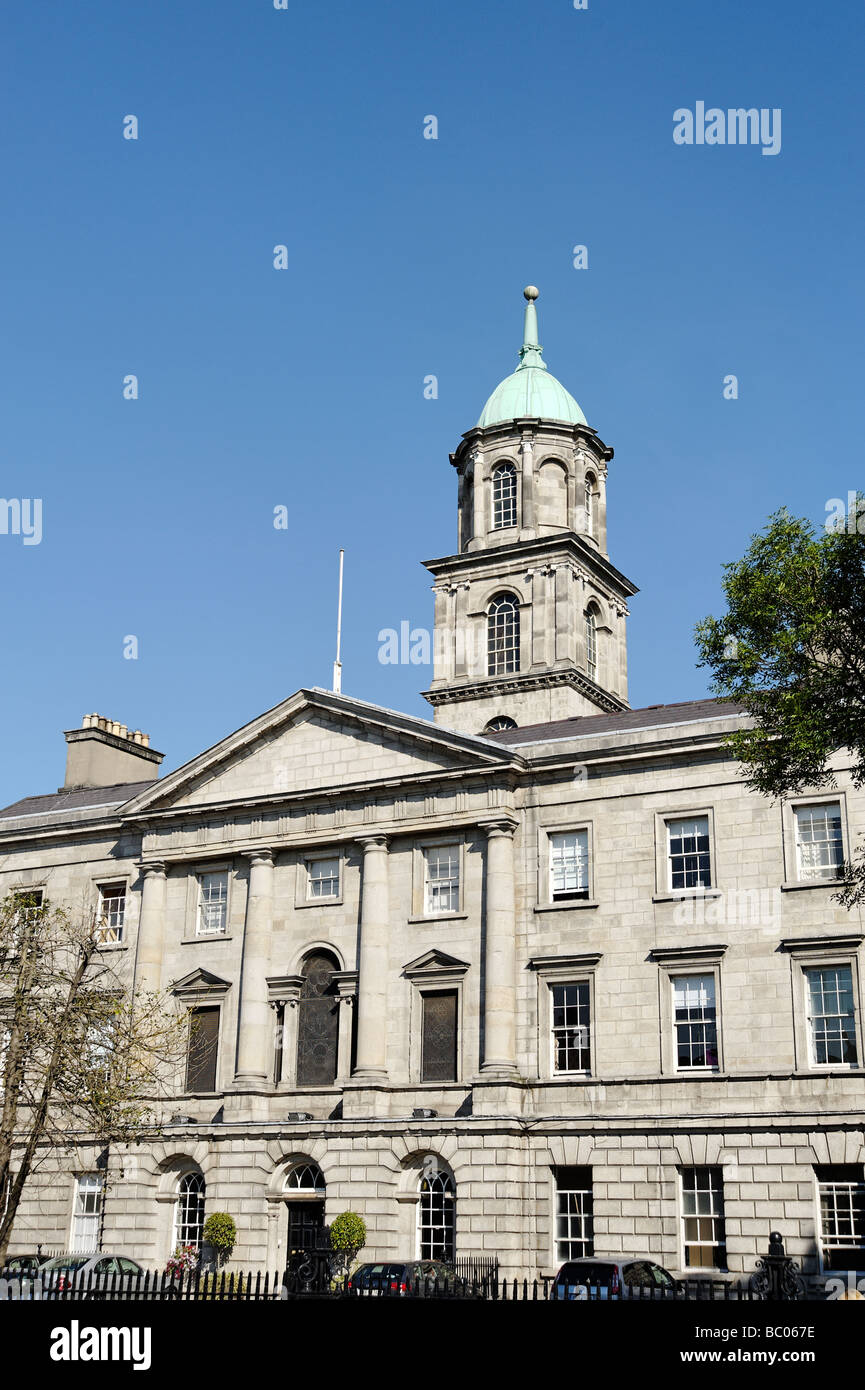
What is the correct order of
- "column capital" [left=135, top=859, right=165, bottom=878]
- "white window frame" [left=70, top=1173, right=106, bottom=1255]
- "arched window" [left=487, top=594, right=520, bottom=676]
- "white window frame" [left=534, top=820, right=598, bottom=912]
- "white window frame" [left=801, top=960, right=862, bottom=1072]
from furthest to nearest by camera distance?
1. "arched window" [left=487, top=594, right=520, bottom=676]
2. "column capital" [left=135, top=859, right=165, bottom=878]
3. "white window frame" [left=70, top=1173, right=106, bottom=1255]
4. "white window frame" [left=534, top=820, right=598, bottom=912]
5. "white window frame" [left=801, top=960, right=862, bottom=1072]

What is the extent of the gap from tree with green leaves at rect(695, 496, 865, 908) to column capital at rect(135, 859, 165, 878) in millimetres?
25682

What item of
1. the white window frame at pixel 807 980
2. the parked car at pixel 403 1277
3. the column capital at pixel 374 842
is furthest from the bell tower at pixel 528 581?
the parked car at pixel 403 1277

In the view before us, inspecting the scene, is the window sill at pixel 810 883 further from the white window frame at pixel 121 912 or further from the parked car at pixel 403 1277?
the white window frame at pixel 121 912

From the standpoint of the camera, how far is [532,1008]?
42.7m

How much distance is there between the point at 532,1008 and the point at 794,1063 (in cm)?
752

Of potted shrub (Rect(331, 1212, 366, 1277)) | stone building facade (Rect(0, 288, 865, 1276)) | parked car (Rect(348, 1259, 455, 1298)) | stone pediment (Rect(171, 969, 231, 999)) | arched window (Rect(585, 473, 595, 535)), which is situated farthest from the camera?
arched window (Rect(585, 473, 595, 535))

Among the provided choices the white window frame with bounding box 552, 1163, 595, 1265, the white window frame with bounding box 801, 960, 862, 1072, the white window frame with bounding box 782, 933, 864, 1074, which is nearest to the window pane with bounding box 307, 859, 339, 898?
the white window frame with bounding box 552, 1163, 595, 1265

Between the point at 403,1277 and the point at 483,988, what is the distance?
34.2 ft

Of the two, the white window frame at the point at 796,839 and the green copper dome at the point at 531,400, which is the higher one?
the green copper dome at the point at 531,400

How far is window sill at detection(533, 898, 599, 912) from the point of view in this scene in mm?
42656

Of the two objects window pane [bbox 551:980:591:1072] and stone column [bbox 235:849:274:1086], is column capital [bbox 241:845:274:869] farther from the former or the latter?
window pane [bbox 551:980:591:1072]

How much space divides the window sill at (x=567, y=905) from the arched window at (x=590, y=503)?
25.3 m

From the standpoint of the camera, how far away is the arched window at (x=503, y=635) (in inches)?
2474
